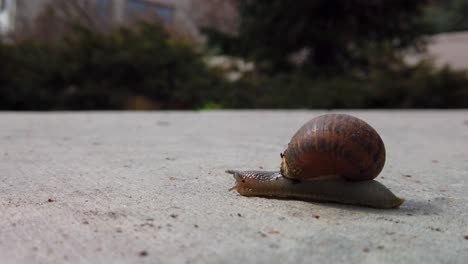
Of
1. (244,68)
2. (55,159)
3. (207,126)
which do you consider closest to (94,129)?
(207,126)

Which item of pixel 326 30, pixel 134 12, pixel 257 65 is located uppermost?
pixel 134 12

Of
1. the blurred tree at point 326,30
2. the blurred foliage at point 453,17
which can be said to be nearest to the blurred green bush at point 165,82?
the blurred tree at point 326,30

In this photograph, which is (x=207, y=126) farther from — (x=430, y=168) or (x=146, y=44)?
(x=146, y=44)

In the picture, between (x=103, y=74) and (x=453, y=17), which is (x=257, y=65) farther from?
(x=453, y=17)

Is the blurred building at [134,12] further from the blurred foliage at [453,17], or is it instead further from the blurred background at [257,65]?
the blurred foliage at [453,17]

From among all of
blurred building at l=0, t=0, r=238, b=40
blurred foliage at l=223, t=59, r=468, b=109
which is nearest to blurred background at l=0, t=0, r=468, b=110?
blurred foliage at l=223, t=59, r=468, b=109

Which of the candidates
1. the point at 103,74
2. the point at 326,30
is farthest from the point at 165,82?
the point at 326,30

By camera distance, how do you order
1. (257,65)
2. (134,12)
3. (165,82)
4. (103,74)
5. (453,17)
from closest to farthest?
1. (103,74)
2. (165,82)
3. (257,65)
4. (134,12)
5. (453,17)
